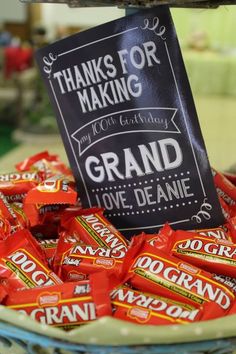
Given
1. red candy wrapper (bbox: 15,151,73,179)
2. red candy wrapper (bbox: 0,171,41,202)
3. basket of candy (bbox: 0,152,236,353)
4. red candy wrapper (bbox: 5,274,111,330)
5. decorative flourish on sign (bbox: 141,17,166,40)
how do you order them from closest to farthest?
basket of candy (bbox: 0,152,236,353), red candy wrapper (bbox: 5,274,111,330), decorative flourish on sign (bbox: 141,17,166,40), red candy wrapper (bbox: 0,171,41,202), red candy wrapper (bbox: 15,151,73,179)

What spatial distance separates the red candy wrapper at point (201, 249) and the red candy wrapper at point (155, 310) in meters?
0.11

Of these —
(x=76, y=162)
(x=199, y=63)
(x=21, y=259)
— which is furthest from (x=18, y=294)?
(x=199, y=63)

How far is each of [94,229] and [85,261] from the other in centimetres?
10

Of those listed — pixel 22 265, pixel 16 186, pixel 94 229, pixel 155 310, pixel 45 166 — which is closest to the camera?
pixel 155 310

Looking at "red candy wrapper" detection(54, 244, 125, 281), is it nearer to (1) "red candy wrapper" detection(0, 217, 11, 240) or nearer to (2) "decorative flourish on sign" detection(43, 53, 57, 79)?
(1) "red candy wrapper" detection(0, 217, 11, 240)

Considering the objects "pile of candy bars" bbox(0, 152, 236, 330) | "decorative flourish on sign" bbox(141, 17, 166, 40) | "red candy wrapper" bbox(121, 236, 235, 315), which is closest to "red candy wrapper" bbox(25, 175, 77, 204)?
"pile of candy bars" bbox(0, 152, 236, 330)

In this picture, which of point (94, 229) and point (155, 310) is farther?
point (94, 229)

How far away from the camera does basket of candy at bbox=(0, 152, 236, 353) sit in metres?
0.56

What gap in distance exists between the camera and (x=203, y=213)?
2.86ft

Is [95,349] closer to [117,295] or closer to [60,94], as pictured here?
[117,295]

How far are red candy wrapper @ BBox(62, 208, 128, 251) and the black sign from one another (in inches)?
1.1

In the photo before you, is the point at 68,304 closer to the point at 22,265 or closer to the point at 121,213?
the point at 22,265

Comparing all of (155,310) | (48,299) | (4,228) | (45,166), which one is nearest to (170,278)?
(155,310)

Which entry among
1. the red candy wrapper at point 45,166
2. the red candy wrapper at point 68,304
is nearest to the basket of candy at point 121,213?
the red candy wrapper at point 68,304
